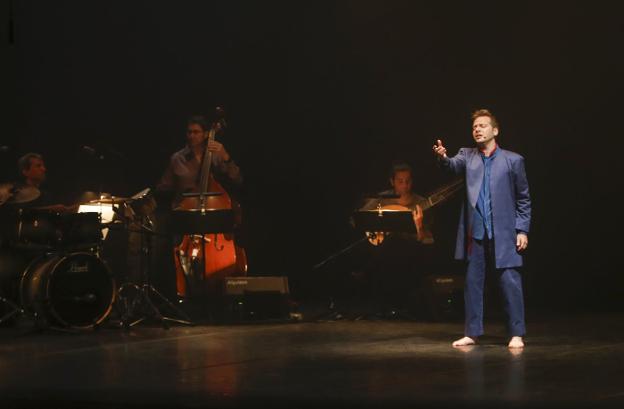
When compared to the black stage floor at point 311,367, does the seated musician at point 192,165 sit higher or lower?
higher

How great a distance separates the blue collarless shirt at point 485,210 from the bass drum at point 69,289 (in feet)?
8.96

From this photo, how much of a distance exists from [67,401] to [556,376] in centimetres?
223

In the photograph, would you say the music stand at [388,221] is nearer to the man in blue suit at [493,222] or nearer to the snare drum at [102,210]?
the man in blue suit at [493,222]

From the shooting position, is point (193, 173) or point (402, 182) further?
point (402, 182)

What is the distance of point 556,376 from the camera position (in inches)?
185

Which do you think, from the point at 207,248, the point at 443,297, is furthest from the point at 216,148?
the point at 443,297

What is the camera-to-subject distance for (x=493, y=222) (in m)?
5.80

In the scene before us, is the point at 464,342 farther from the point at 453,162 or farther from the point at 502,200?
the point at 453,162

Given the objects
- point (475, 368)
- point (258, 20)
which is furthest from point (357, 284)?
point (475, 368)

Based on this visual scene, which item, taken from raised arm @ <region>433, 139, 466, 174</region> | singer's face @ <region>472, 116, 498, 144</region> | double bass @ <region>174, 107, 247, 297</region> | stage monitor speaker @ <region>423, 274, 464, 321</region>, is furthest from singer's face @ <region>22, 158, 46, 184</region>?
singer's face @ <region>472, 116, 498, 144</region>

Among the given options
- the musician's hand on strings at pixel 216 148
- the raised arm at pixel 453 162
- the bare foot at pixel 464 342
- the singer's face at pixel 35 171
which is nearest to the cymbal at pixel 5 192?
the singer's face at pixel 35 171

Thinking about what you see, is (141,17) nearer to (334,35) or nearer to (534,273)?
(334,35)

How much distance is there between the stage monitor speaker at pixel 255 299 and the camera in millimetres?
7652

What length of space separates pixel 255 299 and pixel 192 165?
1.18 meters
